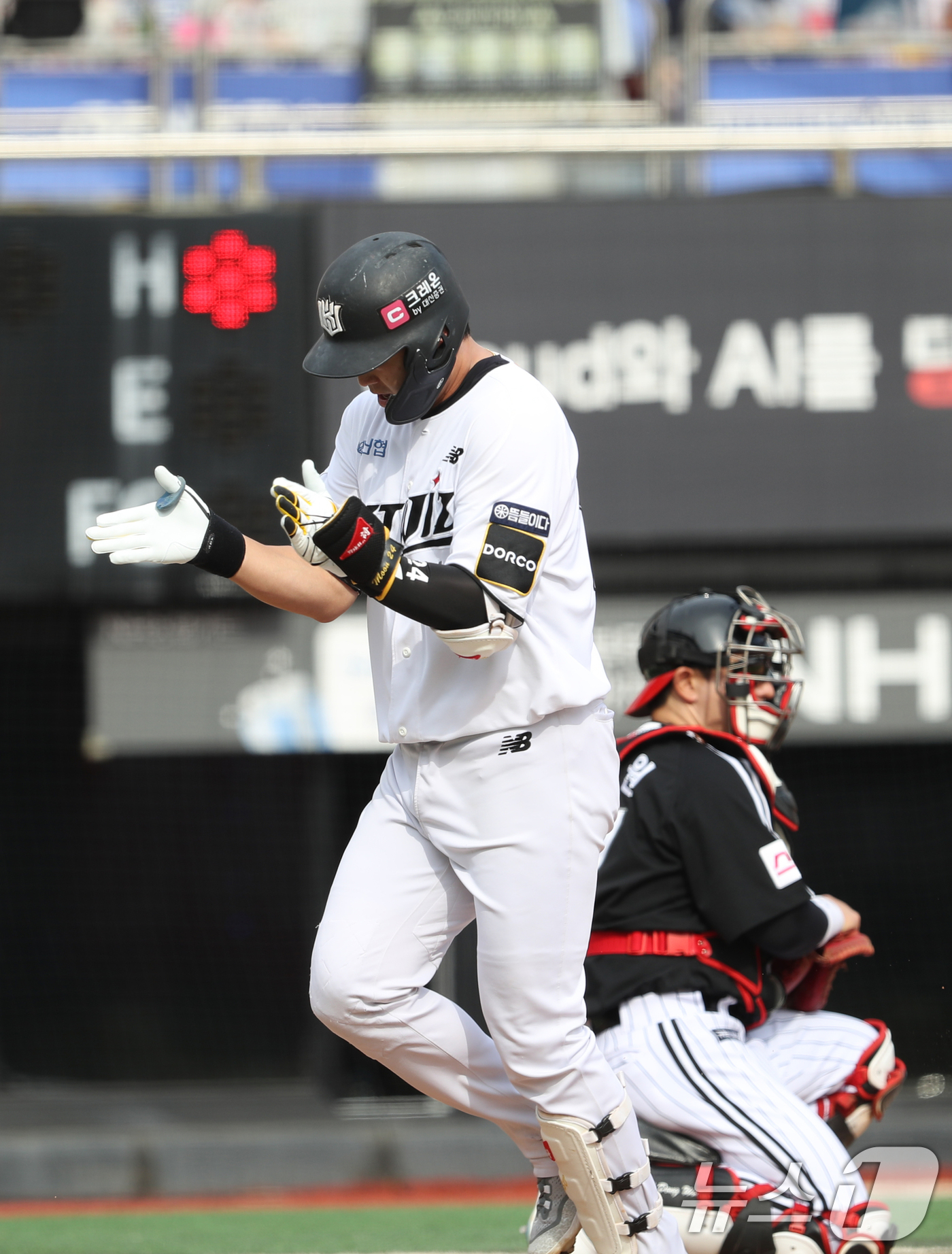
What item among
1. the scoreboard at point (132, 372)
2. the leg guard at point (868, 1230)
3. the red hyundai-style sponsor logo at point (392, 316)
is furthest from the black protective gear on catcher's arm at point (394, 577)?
the scoreboard at point (132, 372)

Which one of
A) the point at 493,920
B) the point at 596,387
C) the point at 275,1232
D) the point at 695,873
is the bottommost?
the point at 275,1232

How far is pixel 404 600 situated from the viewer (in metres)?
2.77

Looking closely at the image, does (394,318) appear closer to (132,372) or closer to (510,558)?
(510,558)

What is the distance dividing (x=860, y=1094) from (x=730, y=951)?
0.45 m

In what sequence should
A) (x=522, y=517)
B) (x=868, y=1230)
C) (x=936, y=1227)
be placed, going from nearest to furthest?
1. (x=522, y=517)
2. (x=868, y=1230)
3. (x=936, y=1227)

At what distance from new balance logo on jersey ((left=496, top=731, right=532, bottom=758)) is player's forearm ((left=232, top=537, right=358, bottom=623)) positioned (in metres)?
0.42

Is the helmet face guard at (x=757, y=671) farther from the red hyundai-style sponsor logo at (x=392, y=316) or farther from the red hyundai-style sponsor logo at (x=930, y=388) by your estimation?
the red hyundai-style sponsor logo at (x=930, y=388)

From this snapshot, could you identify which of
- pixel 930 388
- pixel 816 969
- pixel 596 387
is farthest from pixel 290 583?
pixel 930 388

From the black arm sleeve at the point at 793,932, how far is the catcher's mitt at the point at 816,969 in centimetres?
11

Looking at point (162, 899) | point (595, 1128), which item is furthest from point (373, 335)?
point (162, 899)

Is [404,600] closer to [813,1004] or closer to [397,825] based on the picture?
[397,825]

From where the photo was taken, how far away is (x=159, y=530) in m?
2.84

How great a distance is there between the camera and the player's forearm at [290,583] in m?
3.03

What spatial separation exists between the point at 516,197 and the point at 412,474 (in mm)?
3540
